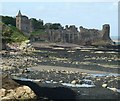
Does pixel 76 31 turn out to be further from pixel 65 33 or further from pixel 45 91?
pixel 45 91

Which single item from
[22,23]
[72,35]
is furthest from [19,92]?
[72,35]

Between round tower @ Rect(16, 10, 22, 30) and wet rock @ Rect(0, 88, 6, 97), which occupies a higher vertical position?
round tower @ Rect(16, 10, 22, 30)

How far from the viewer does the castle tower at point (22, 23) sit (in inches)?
5527

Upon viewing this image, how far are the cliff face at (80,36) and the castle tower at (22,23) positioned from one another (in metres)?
9.14

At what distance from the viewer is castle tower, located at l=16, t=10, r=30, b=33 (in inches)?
5527

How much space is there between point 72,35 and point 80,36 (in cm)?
647

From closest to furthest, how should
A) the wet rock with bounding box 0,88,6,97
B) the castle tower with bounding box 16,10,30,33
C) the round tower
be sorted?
the wet rock with bounding box 0,88,6,97 → the round tower → the castle tower with bounding box 16,10,30,33

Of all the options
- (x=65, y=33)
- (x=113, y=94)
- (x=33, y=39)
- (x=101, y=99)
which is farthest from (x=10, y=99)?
(x=65, y=33)

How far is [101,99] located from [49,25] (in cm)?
13820

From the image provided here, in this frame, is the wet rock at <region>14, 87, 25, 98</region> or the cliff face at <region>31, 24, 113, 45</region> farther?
the cliff face at <region>31, 24, 113, 45</region>

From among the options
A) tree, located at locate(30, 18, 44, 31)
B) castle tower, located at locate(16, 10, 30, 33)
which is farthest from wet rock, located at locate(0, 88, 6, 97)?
tree, located at locate(30, 18, 44, 31)

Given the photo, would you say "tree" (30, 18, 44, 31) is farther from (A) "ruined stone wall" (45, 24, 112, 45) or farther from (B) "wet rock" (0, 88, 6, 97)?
(B) "wet rock" (0, 88, 6, 97)

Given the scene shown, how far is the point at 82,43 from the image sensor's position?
165 meters

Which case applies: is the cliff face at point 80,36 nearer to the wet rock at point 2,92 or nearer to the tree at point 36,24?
the tree at point 36,24
